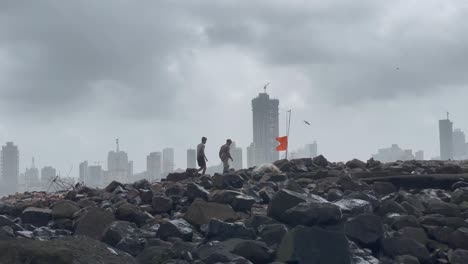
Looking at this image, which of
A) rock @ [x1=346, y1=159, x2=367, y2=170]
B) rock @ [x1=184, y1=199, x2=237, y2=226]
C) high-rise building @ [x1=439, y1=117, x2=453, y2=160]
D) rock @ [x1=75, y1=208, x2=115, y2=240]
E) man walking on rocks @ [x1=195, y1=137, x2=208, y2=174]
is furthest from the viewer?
high-rise building @ [x1=439, y1=117, x2=453, y2=160]

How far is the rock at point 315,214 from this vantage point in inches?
463

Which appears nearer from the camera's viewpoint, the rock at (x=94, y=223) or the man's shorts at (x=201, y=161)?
the rock at (x=94, y=223)

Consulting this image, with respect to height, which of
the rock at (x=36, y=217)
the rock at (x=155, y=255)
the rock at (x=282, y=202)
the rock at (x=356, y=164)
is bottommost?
the rock at (x=155, y=255)

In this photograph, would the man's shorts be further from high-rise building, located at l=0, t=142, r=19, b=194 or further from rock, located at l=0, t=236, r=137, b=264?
high-rise building, located at l=0, t=142, r=19, b=194

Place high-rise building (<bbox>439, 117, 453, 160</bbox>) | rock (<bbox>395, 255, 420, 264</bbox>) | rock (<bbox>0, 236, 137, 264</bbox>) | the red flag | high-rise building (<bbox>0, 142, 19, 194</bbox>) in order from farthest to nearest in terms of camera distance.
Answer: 1. high-rise building (<bbox>0, 142, 19, 194</bbox>)
2. high-rise building (<bbox>439, 117, 453, 160</bbox>)
3. the red flag
4. rock (<bbox>395, 255, 420, 264</bbox>)
5. rock (<bbox>0, 236, 137, 264</bbox>)

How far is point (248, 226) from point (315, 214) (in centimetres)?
119

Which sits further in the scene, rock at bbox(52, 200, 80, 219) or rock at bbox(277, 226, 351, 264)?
rock at bbox(52, 200, 80, 219)

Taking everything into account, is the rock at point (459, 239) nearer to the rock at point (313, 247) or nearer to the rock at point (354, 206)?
the rock at point (354, 206)

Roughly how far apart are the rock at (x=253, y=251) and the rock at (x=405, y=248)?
2.18 m

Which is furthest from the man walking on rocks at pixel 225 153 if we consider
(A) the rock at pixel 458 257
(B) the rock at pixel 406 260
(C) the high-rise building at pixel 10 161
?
(C) the high-rise building at pixel 10 161

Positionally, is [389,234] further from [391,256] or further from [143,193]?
[143,193]

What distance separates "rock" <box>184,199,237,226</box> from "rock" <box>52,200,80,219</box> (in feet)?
7.95

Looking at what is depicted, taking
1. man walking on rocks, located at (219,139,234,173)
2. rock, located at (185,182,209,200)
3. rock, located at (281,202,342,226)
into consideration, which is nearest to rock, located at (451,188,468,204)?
rock, located at (281,202,342,226)

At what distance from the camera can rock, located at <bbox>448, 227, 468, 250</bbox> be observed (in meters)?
12.0
